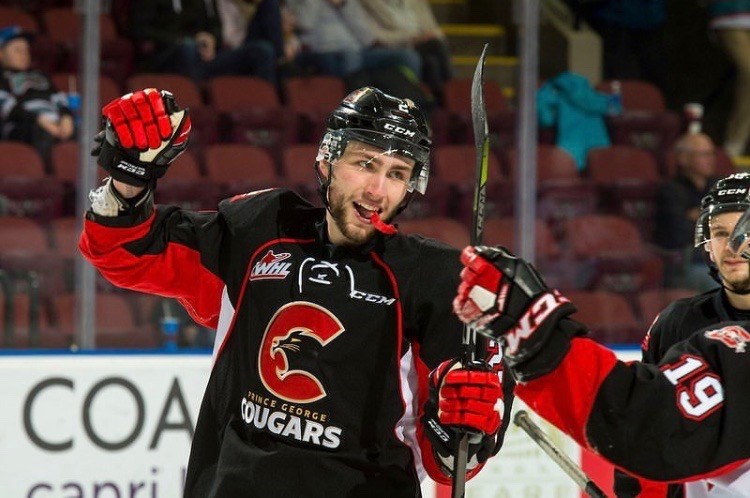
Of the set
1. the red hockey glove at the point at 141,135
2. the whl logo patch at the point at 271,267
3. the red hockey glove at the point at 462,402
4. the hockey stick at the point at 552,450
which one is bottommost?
the hockey stick at the point at 552,450

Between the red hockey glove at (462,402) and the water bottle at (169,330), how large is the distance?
211cm

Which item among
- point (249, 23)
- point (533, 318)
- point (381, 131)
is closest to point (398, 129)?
point (381, 131)

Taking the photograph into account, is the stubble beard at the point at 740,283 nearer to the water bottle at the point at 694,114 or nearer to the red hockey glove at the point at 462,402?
the red hockey glove at the point at 462,402

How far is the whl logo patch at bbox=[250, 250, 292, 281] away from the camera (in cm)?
244

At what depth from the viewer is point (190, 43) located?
5125mm

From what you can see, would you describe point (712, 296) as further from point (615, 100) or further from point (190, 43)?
point (190, 43)

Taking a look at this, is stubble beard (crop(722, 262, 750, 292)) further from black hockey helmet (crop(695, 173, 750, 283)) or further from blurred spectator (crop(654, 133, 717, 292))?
blurred spectator (crop(654, 133, 717, 292))

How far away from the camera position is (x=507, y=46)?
4.88 meters

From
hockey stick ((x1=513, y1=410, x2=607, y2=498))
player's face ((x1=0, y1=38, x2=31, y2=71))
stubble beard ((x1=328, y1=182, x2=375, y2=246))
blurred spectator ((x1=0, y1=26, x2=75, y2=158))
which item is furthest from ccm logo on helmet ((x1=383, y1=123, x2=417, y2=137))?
player's face ((x1=0, y1=38, x2=31, y2=71))

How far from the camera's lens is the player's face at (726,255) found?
286cm

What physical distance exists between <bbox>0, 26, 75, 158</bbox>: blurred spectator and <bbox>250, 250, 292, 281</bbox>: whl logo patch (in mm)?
2218

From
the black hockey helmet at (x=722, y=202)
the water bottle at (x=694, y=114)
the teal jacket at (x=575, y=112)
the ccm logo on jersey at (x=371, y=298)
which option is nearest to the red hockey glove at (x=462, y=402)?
the ccm logo on jersey at (x=371, y=298)

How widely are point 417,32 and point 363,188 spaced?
2.75m

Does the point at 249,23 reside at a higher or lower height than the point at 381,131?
higher
